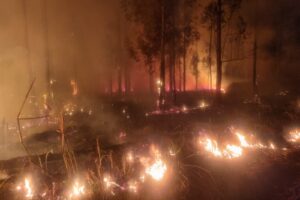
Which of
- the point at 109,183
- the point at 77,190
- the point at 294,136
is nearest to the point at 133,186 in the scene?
the point at 109,183

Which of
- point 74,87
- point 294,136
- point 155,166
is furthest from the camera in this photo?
point 74,87

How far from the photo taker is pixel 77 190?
5238mm

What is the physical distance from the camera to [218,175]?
629 cm

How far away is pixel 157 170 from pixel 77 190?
166cm

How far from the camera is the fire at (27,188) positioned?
561cm

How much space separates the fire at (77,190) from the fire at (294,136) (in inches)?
257

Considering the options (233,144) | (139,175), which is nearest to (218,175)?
(139,175)

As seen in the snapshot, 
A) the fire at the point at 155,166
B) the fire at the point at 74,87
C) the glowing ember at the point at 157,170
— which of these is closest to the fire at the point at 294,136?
the fire at the point at 155,166

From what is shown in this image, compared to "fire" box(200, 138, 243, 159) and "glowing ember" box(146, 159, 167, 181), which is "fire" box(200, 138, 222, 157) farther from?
"glowing ember" box(146, 159, 167, 181)

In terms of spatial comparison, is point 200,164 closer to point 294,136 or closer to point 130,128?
point 294,136

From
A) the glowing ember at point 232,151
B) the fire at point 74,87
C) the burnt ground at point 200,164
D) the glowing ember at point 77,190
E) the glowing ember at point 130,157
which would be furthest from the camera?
the fire at point 74,87

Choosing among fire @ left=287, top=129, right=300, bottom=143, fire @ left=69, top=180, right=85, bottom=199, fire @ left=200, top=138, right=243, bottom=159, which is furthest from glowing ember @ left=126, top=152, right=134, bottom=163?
fire @ left=287, top=129, right=300, bottom=143

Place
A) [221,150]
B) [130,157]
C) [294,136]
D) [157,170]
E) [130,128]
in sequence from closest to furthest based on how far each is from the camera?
[157,170] → [130,157] → [221,150] → [294,136] → [130,128]

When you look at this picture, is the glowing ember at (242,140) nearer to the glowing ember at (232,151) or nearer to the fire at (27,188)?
the glowing ember at (232,151)
